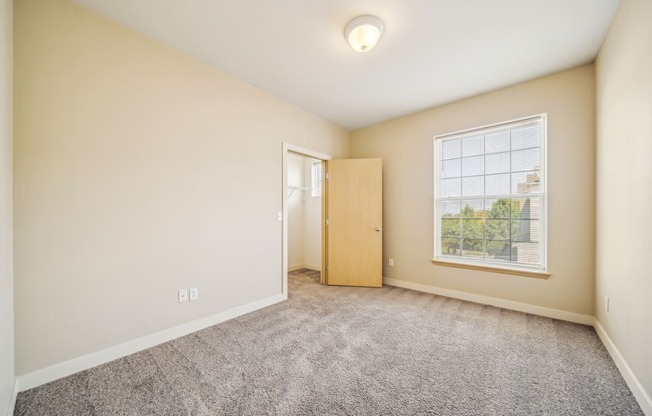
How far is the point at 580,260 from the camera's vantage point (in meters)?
2.51

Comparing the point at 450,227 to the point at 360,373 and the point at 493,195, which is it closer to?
the point at 493,195

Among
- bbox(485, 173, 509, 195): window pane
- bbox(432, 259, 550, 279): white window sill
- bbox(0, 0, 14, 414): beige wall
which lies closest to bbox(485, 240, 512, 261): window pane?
bbox(432, 259, 550, 279): white window sill

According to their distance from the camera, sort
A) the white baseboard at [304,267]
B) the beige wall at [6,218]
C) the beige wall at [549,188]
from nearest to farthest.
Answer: the beige wall at [6,218] < the beige wall at [549,188] < the white baseboard at [304,267]

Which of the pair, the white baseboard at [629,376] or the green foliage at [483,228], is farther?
the green foliage at [483,228]

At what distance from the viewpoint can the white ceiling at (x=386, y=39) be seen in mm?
1802

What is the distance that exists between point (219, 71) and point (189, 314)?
→ 2474 mm

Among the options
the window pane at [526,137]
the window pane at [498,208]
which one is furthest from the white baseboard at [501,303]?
the window pane at [526,137]

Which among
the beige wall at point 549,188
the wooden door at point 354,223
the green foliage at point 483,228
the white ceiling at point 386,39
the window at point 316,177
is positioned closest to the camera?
the white ceiling at point 386,39

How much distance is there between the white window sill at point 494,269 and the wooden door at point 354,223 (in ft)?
2.98

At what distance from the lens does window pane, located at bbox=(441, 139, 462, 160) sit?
339cm

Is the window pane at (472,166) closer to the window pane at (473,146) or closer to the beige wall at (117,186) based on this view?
the window pane at (473,146)

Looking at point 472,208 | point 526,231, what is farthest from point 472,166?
point 526,231

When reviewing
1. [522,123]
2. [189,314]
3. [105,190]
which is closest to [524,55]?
[522,123]

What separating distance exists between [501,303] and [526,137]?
6.44ft
